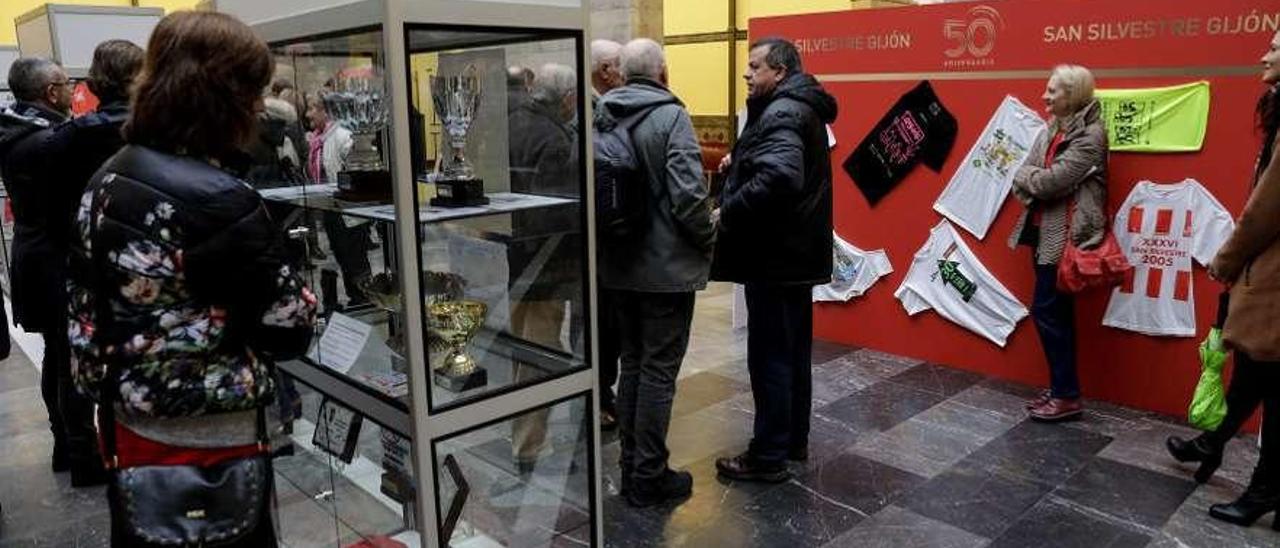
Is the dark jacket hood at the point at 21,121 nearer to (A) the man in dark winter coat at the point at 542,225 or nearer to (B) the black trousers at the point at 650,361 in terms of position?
(A) the man in dark winter coat at the point at 542,225

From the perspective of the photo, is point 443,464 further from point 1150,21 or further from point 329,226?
point 1150,21

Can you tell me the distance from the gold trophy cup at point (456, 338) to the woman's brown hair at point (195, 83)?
0.59 meters

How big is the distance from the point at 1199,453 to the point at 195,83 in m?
3.25

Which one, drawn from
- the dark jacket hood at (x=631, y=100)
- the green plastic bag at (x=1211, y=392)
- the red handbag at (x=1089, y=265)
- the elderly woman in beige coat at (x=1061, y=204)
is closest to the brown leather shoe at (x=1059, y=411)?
the elderly woman in beige coat at (x=1061, y=204)

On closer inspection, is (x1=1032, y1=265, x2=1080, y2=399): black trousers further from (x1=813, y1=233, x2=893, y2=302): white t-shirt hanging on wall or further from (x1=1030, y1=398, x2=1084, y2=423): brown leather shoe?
(x1=813, y1=233, x2=893, y2=302): white t-shirt hanging on wall

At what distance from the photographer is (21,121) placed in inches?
118

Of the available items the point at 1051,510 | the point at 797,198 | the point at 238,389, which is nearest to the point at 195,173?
the point at 238,389

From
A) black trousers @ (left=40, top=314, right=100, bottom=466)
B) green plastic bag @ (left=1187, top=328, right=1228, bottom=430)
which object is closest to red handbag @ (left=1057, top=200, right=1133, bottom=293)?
green plastic bag @ (left=1187, top=328, right=1228, bottom=430)

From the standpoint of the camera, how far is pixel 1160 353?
381cm

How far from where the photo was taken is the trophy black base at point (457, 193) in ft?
6.53

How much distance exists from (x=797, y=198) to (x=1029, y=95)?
166cm

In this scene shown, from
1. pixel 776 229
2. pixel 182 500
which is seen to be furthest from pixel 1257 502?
pixel 182 500

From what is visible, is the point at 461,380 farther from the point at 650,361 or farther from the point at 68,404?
the point at 68,404

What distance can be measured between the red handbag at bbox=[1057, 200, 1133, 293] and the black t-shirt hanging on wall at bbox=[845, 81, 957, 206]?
93cm
